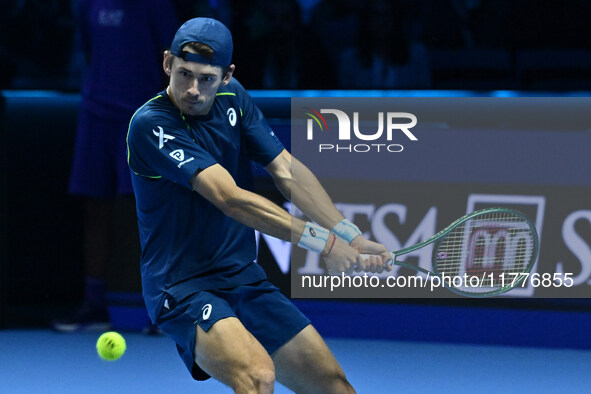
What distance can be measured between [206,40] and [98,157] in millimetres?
2945

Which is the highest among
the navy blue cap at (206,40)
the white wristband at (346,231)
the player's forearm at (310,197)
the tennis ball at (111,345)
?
the navy blue cap at (206,40)

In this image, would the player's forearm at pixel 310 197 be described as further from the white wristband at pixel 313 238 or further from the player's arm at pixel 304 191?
the white wristband at pixel 313 238

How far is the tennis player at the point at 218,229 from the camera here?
3547 mm

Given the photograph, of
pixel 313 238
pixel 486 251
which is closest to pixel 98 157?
pixel 486 251

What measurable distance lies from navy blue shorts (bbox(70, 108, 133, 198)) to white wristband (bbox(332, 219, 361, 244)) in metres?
2.72

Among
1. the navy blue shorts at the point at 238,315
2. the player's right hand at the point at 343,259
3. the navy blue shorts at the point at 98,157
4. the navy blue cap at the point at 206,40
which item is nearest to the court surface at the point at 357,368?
the navy blue shorts at the point at 98,157

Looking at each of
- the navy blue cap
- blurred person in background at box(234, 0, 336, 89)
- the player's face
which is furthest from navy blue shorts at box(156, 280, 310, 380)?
blurred person in background at box(234, 0, 336, 89)

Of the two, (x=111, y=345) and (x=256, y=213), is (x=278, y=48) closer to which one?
(x=111, y=345)

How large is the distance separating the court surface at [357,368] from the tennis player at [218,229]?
5.42 ft

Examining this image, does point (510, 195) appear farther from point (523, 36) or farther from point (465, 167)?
point (523, 36)

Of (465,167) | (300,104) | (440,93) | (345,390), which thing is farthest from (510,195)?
(345,390)

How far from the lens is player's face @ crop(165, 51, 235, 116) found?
140 inches

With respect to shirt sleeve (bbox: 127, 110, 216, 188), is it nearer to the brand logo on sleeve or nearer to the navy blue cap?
the brand logo on sleeve

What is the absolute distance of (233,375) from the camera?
346cm
